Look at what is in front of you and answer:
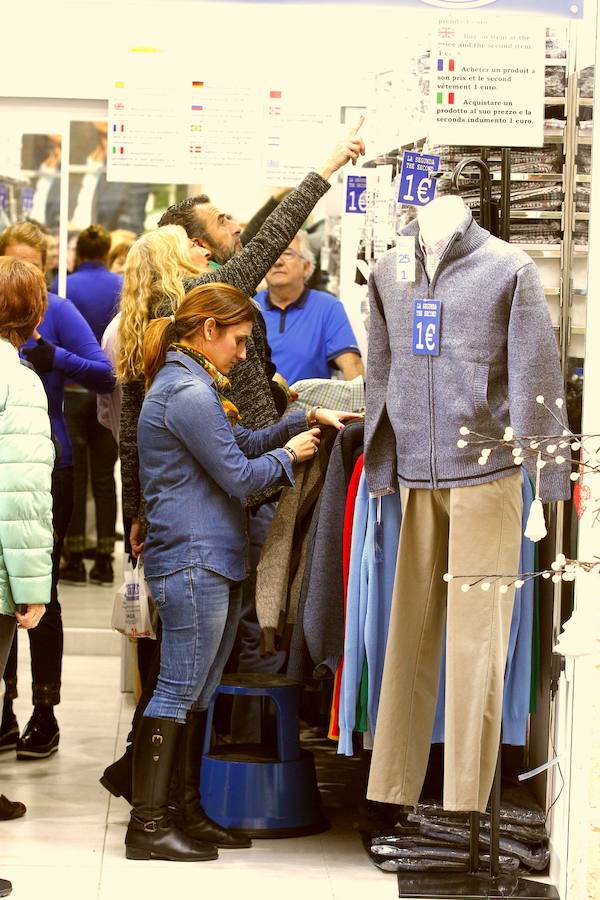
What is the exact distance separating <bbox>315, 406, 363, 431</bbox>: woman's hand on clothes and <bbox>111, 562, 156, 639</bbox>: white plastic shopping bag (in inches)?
28.8

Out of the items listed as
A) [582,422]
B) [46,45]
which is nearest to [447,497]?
[582,422]

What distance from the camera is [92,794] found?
4469mm

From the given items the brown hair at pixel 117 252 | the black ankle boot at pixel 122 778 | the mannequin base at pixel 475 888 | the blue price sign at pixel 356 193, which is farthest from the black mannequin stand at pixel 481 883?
the brown hair at pixel 117 252

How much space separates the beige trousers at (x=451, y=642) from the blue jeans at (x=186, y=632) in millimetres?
476

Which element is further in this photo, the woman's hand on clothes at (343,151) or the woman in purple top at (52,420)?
the woman in purple top at (52,420)

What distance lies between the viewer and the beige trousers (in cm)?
349

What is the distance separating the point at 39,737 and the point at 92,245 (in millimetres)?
2308

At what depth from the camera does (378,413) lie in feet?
12.1

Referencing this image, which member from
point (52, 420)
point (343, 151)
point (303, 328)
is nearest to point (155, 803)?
point (52, 420)

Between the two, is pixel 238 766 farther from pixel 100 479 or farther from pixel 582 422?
pixel 100 479

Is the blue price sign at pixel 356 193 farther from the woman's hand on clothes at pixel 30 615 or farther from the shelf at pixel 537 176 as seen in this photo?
the woman's hand on clothes at pixel 30 615

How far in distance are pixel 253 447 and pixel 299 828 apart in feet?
3.72

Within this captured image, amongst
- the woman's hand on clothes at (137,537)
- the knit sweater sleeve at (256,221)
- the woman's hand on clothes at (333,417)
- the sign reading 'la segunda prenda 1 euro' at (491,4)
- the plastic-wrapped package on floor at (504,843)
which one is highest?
the sign reading 'la segunda prenda 1 euro' at (491,4)

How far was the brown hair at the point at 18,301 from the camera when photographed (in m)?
3.73
